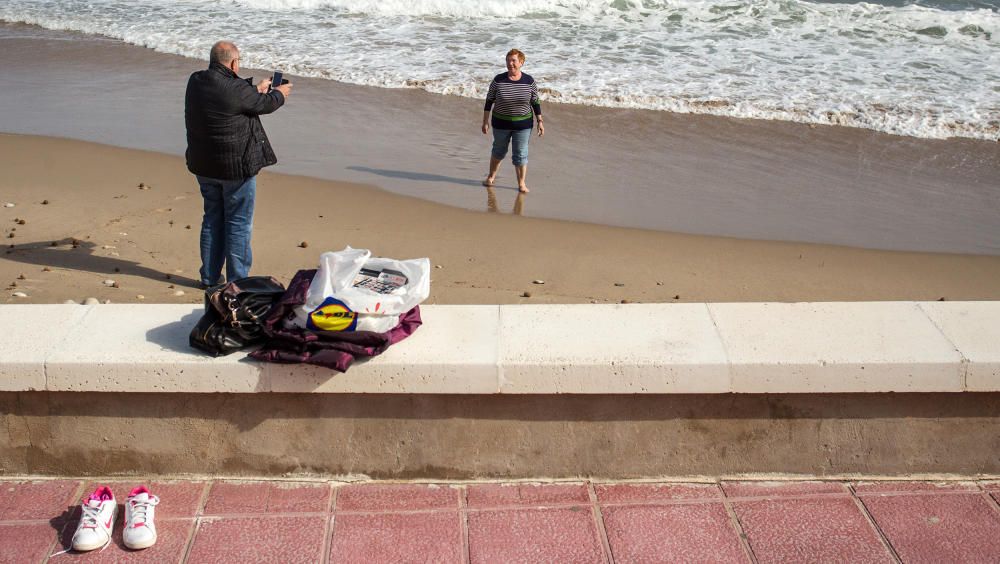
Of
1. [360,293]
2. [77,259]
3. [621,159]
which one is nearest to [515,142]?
[621,159]

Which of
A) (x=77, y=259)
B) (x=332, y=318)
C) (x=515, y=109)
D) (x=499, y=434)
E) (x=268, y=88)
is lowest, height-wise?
(x=77, y=259)

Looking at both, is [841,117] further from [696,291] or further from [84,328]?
[84,328]

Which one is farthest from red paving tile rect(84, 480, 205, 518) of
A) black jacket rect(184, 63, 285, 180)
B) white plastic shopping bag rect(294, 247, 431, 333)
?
black jacket rect(184, 63, 285, 180)

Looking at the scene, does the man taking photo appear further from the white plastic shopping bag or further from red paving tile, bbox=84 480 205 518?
red paving tile, bbox=84 480 205 518

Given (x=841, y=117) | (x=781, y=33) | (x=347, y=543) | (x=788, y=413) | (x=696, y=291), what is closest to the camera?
(x=347, y=543)

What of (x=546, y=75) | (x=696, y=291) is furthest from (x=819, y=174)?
(x=546, y=75)

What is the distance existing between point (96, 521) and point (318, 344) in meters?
1.06

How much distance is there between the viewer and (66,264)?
23.4ft

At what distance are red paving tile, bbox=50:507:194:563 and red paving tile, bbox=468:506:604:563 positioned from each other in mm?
1103

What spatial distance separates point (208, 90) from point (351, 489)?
2898mm

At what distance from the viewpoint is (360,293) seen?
171 inches

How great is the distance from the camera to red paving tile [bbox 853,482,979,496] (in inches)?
170

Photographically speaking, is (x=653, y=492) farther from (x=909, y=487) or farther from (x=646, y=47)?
(x=646, y=47)

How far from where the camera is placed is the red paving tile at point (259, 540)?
3887 millimetres
